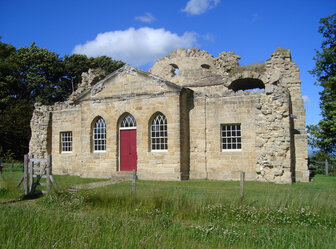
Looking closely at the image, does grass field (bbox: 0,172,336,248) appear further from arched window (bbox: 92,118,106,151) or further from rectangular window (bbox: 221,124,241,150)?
arched window (bbox: 92,118,106,151)

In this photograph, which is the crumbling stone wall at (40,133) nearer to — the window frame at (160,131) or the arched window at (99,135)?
the arched window at (99,135)

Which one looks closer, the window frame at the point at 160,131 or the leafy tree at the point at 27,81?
the window frame at the point at 160,131

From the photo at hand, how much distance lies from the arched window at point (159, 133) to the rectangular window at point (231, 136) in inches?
128

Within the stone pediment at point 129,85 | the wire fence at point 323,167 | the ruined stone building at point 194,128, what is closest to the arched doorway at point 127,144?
the ruined stone building at point 194,128

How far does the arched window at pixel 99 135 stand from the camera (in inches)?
765

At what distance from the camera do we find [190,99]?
59.2 ft

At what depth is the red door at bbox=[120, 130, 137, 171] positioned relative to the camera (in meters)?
18.4

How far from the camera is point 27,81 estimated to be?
123 feet

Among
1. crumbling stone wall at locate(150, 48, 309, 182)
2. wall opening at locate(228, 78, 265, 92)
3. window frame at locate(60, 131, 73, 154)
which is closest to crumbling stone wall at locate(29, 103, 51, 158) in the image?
window frame at locate(60, 131, 73, 154)

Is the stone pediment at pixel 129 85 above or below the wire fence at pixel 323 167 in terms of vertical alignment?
above

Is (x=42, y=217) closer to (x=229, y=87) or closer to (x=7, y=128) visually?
(x=229, y=87)

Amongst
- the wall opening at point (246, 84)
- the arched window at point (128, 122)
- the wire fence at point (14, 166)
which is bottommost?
the wire fence at point (14, 166)

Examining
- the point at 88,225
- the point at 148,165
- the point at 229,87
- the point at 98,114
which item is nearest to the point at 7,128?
the point at 98,114

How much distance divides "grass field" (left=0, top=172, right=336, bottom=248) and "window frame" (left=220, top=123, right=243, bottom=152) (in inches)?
244
